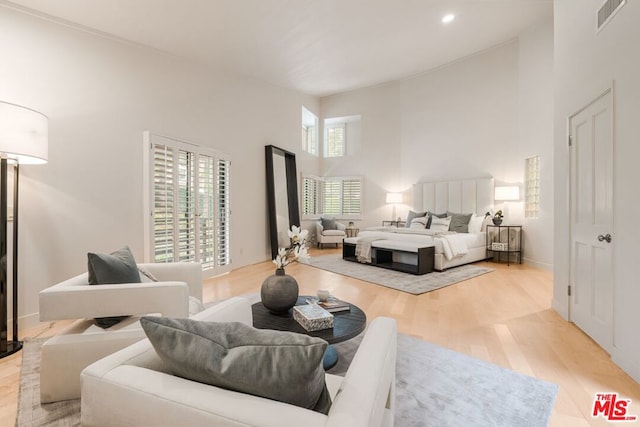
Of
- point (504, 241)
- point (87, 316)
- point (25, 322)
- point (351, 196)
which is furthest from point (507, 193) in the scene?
point (25, 322)

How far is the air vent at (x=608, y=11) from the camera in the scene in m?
2.09

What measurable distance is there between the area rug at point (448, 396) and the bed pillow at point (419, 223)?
4.21 meters

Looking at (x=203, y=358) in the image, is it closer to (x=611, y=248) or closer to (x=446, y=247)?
(x=611, y=248)

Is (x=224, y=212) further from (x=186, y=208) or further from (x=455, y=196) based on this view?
(x=455, y=196)

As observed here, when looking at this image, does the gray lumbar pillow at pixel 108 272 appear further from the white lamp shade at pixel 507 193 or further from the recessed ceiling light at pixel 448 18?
the white lamp shade at pixel 507 193

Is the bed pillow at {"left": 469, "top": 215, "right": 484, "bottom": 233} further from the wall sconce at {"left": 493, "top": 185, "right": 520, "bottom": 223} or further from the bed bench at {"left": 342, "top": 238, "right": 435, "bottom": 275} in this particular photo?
the bed bench at {"left": 342, "top": 238, "right": 435, "bottom": 275}

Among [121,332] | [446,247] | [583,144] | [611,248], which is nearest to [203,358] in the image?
[121,332]

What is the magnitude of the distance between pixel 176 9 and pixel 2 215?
2.69m

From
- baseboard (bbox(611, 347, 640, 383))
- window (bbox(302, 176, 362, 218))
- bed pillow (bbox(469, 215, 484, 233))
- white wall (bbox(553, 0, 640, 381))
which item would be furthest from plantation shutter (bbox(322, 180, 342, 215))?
baseboard (bbox(611, 347, 640, 383))

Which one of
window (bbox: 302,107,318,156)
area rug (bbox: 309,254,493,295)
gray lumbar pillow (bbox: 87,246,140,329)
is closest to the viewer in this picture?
gray lumbar pillow (bbox: 87,246,140,329)

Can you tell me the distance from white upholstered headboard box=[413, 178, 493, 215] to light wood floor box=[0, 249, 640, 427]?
6.06ft

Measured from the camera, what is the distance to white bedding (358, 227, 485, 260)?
4.82 meters

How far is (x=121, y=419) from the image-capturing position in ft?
2.39

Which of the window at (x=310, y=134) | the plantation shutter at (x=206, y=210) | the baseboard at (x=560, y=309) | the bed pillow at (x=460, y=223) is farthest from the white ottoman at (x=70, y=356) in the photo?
the window at (x=310, y=134)
